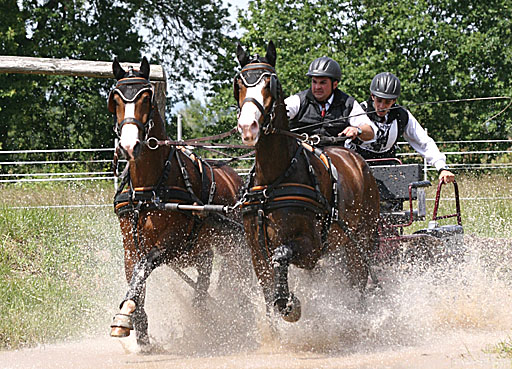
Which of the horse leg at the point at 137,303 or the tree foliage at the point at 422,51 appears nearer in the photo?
the horse leg at the point at 137,303

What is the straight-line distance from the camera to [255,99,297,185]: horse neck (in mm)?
4914

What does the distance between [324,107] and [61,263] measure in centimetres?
385

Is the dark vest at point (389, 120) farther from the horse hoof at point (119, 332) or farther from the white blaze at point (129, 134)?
the horse hoof at point (119, 332)

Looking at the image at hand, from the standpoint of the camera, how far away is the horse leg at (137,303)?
4.97 meters

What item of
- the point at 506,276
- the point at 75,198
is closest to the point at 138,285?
the point at 506,276

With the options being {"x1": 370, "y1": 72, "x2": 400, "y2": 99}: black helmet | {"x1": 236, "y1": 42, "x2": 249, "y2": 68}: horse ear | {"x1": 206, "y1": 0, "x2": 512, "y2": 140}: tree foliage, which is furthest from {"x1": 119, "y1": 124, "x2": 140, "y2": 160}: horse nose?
{"x1": 206, "y1": 0, "x2": 512, "y2": 140}: tree foliage

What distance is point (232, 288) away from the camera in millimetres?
6215

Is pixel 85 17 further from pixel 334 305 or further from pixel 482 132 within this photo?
pixel 334 305

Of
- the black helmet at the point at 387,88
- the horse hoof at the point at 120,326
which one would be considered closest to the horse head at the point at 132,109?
the horse hoof at the point at 120,326

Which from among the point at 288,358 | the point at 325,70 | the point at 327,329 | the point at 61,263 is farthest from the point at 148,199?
the point at 61,263

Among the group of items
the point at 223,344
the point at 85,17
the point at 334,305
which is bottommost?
the point at 223,344

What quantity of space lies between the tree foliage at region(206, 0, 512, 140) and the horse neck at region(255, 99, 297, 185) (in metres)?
15.8

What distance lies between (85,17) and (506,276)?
18179 mm

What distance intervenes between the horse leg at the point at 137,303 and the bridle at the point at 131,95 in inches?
33.3
